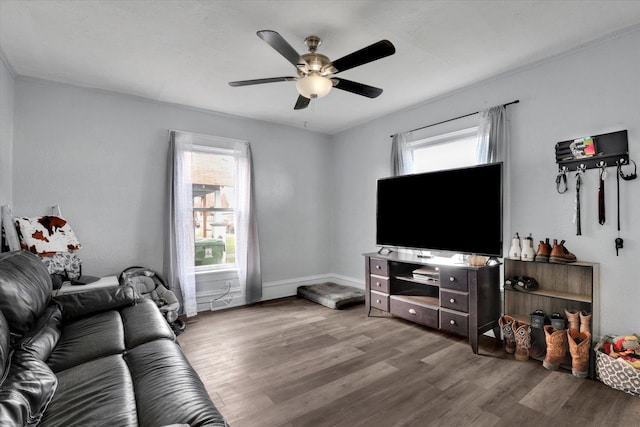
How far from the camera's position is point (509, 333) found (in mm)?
2748

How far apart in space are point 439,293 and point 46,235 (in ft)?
12.5

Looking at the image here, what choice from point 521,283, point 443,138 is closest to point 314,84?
point 443,138

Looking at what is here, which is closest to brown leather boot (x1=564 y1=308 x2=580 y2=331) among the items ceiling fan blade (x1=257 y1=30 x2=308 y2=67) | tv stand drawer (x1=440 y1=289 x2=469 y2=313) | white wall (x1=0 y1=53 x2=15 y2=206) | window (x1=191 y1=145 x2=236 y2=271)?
tv stand drawer (x1=440 y1=289 x2=469 y2=313)

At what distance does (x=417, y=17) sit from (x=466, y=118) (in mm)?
1560

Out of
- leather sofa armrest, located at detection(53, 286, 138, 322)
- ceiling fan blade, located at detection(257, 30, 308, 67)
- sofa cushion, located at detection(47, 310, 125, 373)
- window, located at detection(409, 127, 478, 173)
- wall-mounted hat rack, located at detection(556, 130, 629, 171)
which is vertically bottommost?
sofa cushion, located at detection(47, 310, 125, 373)

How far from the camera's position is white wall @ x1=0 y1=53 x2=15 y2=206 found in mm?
2676

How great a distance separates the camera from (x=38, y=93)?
3125 millimetres

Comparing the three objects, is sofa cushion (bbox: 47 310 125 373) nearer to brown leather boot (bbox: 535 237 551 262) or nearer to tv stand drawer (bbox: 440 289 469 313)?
tv stand drawer (bbox: 440 289 469 313)

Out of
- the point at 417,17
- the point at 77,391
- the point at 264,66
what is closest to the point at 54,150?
the point at 264,66

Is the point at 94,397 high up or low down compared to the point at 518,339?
up

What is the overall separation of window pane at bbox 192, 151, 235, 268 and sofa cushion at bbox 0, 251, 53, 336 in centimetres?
212

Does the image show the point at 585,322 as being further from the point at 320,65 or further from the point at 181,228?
the point at 181,228

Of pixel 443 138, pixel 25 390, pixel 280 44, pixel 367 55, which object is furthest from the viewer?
pixel 443 138

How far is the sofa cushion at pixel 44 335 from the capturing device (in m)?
1.51
